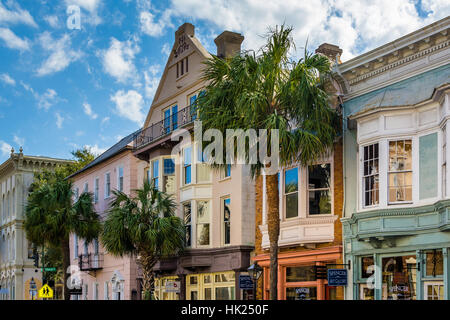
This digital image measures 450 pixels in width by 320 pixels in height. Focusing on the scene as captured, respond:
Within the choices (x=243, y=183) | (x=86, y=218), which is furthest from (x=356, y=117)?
(x=86, y=218)

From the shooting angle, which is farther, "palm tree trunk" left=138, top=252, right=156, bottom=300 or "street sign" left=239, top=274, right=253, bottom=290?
"palm tree trunk" left=138, top=252, right=156, bottom=300

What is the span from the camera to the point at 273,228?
19766 mm

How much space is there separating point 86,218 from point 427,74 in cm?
2404

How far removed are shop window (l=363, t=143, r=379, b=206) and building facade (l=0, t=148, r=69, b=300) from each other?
4605 centimetres

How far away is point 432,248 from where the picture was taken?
17.1 metres

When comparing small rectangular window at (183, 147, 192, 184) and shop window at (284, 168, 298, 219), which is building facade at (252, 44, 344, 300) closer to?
shop window at (284, 168, 298, 219)

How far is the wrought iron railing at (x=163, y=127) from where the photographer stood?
30438 mm

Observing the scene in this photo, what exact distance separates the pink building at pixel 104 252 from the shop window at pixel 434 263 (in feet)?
64.5

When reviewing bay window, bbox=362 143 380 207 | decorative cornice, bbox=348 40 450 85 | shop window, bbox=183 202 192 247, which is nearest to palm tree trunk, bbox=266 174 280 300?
bay window, bbox=362 143 380 207

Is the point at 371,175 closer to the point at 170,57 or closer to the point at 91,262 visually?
the point at 170,57

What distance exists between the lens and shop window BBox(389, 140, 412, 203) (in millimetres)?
18016

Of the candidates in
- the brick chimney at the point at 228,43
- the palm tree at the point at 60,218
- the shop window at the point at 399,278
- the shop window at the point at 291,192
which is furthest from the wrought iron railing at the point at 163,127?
the shop window at the point at 399,278

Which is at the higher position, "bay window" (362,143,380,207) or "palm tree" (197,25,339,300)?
"palm tree" (197,25,339,300)

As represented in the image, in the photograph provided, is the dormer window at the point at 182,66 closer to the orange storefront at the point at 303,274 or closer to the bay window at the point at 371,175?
the orange storefront at the point at 303,274
